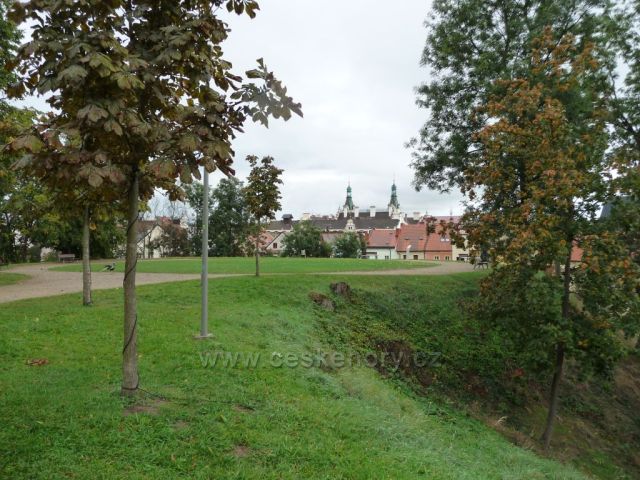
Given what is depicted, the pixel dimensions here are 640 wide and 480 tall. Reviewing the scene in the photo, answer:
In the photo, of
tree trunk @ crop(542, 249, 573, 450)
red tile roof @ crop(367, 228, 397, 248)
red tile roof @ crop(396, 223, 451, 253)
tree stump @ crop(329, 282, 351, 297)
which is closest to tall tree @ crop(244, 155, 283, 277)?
tree stump @ crop(329, 282, 351, 297)

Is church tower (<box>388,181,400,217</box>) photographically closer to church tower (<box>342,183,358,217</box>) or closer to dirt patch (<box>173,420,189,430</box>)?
church tower (<box>342,183,358,217</box>)

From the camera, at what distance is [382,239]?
79.4 m

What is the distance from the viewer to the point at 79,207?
587 centimetres

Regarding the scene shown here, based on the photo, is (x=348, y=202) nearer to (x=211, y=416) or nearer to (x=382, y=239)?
(x=382, y=239)

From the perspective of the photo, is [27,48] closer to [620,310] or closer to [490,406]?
[620,310]

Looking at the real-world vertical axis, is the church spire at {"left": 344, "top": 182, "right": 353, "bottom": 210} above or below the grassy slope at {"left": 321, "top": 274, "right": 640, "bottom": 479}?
above

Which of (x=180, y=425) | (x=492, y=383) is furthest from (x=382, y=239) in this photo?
(x=180, y=425)

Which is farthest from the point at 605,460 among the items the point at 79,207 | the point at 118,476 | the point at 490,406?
the point at 79,207

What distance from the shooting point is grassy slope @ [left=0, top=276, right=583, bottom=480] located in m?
4.23

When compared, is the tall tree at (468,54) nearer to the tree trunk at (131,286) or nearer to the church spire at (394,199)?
the tree trunk at (131,286)

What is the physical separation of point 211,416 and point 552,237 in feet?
24.1

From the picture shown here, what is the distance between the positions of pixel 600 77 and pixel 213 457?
63.1 ft

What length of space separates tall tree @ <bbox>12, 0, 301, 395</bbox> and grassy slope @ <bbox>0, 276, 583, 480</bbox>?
866mm

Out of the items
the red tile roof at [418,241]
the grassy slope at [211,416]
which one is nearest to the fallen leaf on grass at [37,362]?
the grassy slope at [211,416]
